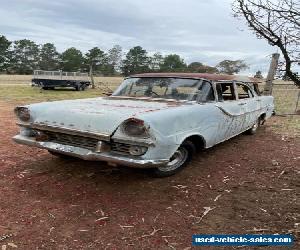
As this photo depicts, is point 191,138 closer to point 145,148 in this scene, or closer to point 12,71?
point 145,148

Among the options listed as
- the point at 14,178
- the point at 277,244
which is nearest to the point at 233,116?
the point at 277,244

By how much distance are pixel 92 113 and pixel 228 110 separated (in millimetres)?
2413

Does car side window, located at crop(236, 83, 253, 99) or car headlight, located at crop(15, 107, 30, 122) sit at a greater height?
car side window, located at crop(236, 83, 253, 99)

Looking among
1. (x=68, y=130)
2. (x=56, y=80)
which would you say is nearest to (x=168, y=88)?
(x=68, y=130)

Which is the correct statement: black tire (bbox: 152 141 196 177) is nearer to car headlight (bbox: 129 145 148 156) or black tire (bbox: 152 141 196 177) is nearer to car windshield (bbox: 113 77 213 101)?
car headlight (bbox: 129 145 148 156)

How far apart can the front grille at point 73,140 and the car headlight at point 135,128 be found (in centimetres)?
43

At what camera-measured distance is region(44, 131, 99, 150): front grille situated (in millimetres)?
4234

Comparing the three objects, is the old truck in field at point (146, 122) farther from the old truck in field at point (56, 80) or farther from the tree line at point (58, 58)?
the tree line at point (58, 58)

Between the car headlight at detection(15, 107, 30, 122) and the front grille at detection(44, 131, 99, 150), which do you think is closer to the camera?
the front grille at detection(44, 131, 99, 150)

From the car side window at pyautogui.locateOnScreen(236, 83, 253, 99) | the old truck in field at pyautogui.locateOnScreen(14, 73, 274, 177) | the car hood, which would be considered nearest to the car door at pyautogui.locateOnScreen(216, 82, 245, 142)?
the old truck in field at pyautogui.locateOnScreen(14, 73, 274, 177)

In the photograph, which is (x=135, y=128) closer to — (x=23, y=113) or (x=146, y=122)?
(x=146, y=122)

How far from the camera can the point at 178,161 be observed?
4.84 meters

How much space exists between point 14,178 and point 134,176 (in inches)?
61.8

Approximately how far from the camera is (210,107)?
522 centimetres
